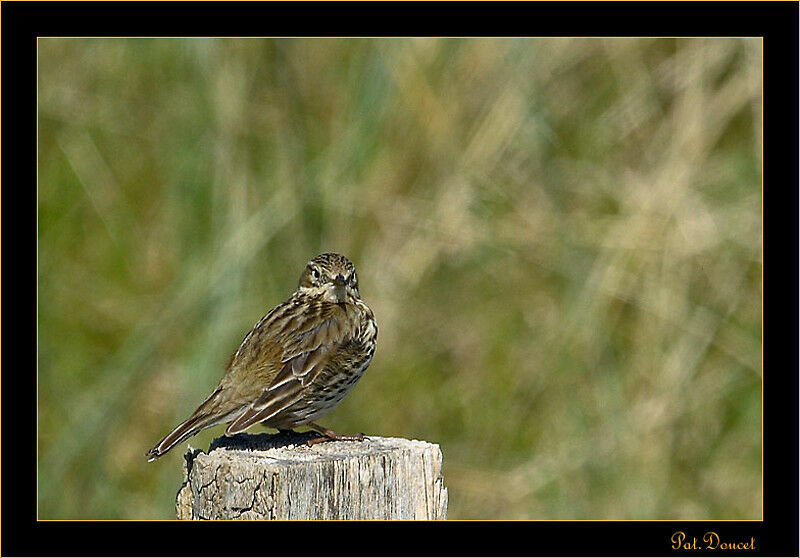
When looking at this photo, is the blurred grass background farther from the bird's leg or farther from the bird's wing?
the bird's leg

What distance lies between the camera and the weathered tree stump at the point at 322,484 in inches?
214

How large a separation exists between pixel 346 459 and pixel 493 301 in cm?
590

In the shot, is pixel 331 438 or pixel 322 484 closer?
pixel 322 484

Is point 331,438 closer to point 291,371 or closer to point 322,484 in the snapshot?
point 291,371

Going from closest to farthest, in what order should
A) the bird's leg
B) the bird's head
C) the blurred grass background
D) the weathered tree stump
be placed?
the weathered tree stump
the bird's leg
the bird's head
the blurred grass background

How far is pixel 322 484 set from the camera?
5484 millimetres

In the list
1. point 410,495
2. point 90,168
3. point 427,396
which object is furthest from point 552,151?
point 410,495

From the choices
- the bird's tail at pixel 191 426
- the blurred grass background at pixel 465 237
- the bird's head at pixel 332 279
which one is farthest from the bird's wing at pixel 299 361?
the blurred grass background at pixel 465 237

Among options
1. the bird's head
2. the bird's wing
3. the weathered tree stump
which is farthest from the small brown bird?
the weathered tree stump

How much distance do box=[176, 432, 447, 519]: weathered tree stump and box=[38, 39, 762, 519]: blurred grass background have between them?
4.88 m

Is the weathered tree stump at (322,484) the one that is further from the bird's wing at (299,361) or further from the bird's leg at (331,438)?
the bird's wing at (299,361)

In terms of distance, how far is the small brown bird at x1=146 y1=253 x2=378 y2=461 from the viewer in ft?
21.1

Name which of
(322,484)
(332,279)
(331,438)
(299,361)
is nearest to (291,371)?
(299,361)

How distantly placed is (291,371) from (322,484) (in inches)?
48.9
